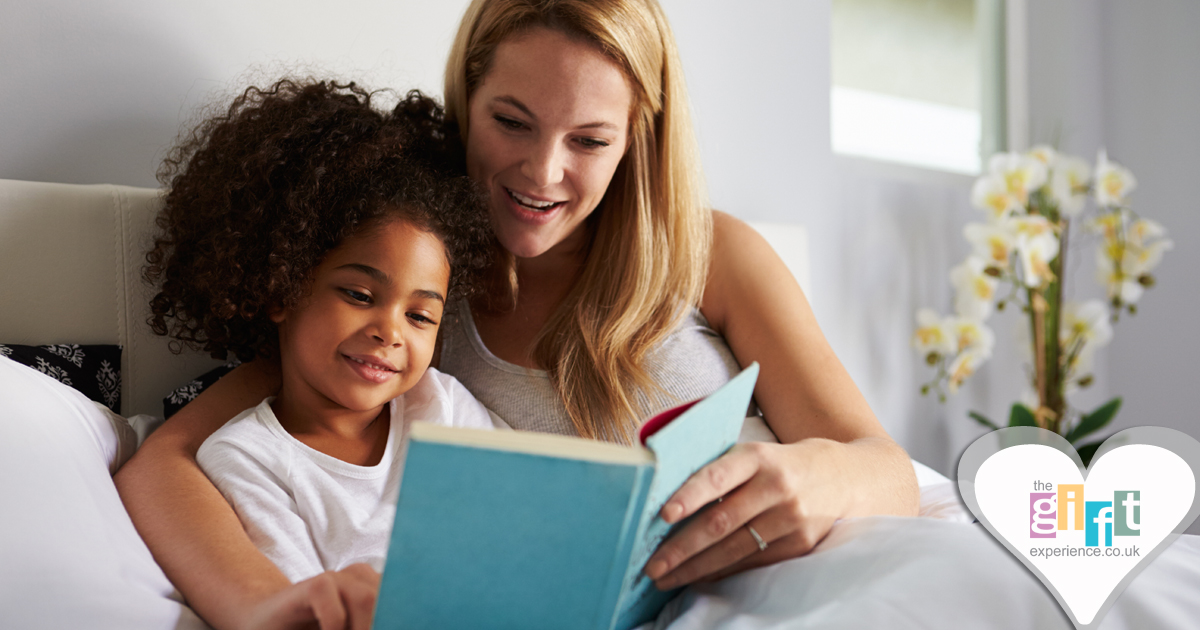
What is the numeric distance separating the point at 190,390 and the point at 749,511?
77 cm

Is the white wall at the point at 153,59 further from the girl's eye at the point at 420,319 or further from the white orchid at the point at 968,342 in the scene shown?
the white orchid at the point at 968,342

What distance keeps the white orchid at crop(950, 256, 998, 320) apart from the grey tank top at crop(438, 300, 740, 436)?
1081 millimetres

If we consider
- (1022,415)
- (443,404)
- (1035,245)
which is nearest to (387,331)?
(443,404)

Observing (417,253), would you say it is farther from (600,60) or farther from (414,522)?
(414,522)

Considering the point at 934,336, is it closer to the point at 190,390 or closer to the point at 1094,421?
the point at 1094,421

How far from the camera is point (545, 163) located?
1073mm

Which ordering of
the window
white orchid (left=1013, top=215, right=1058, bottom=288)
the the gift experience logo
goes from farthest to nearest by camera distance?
the window < white orchid (left=1013, top=215, right=1058, bottom=288) < the the gift experience logo

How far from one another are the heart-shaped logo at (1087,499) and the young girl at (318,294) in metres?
0.62

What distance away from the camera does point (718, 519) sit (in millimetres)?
667

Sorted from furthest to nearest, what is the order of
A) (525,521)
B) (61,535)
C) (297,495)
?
1. (297,495)
2. (61,535)
3. (525,521)

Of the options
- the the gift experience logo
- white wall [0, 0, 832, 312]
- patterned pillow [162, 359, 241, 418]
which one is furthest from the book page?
white wall [0, 0, 832, 312]

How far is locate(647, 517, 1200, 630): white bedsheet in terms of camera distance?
588mm

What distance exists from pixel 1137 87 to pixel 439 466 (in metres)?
2.70

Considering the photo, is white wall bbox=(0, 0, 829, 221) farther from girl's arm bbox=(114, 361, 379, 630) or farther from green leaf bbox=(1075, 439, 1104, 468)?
green leaf bbox=(1075, 439, 1104, 468)
